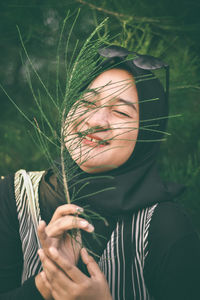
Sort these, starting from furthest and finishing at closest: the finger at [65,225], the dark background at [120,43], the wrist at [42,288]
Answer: the dark background at [120,43], the wrist at [42,288], the finger at [65,225]

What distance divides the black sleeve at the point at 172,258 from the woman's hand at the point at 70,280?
0.25 meters

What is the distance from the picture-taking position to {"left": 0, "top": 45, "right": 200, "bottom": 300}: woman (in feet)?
3.01

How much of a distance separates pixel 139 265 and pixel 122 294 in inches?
4.6

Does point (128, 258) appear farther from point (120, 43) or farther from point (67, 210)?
point (120, 43)

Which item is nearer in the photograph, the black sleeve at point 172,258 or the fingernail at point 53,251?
the fingernail at point 53,251

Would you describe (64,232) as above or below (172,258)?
above

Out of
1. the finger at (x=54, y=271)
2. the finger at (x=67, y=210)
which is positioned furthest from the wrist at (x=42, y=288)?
the finger at (x=67, y=210)

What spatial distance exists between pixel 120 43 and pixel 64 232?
2.95ft

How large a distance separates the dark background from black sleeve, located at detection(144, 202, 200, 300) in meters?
0.53

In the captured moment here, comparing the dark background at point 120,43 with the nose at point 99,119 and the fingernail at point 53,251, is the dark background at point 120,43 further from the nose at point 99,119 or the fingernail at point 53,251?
the fingernail at point 53,251

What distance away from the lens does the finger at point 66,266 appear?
721 millimetres

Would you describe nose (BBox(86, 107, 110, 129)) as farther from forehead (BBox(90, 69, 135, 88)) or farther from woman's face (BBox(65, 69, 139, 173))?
forehead (BBox(90, 69, 135, 88))

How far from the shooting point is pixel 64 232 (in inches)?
31.4

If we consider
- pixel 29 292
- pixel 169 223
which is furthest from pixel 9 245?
pixel 169 223
